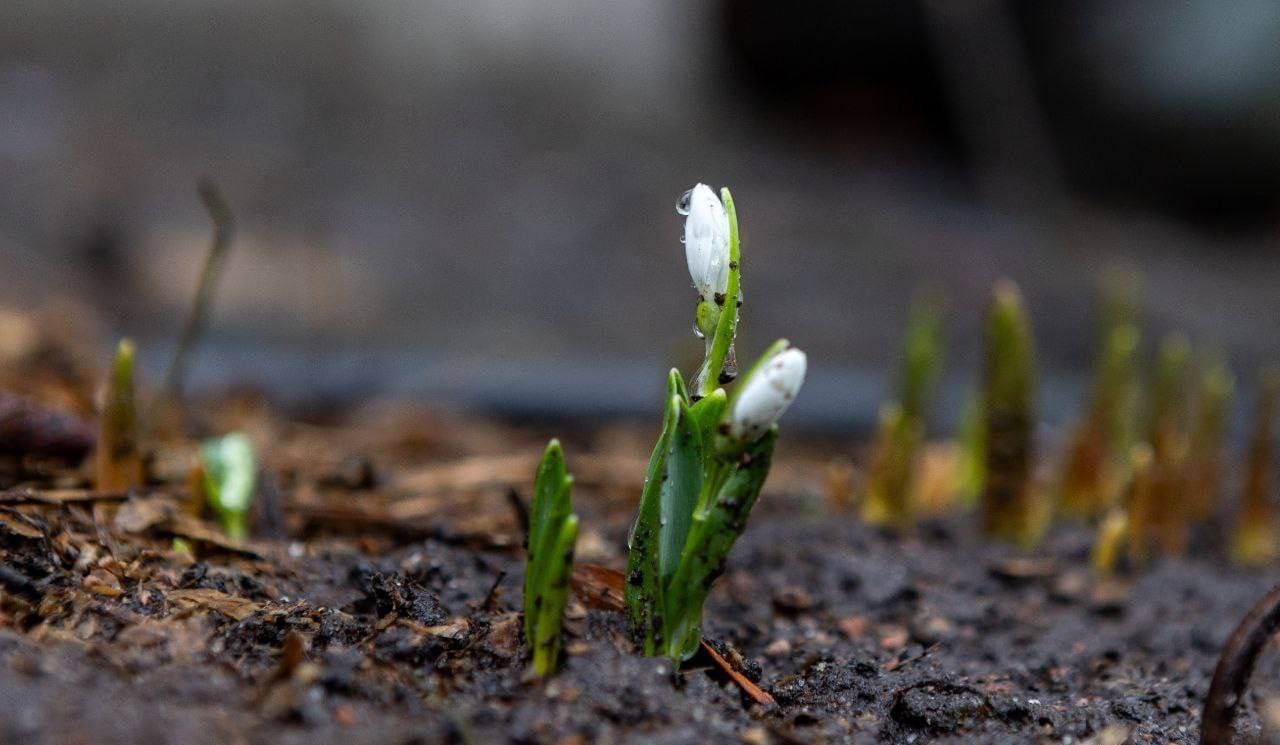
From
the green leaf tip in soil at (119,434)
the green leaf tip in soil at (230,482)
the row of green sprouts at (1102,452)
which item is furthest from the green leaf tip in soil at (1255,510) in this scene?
the green leaf tip in soil at (119,434)

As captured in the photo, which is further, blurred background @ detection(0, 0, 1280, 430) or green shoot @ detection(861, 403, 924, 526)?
blurred background @ detection(0, 0, 1280, 430)

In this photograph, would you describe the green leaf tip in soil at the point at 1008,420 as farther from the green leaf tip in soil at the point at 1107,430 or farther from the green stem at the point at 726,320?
the green stem at the point at 726,320

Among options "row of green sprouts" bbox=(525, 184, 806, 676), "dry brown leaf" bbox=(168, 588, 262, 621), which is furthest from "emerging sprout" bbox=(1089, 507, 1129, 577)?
"dry brown leaf" bbox=(168, 588, 262, 621)

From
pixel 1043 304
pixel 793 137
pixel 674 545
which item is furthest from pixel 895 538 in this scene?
pixel 793 137

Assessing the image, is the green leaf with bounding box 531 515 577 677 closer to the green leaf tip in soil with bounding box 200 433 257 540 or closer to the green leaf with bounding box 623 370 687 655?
the green leaf with bounding box 623 370 687 655

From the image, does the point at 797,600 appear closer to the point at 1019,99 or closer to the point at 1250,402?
the point at 1250,402

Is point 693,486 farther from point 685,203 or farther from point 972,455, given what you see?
point 972,455

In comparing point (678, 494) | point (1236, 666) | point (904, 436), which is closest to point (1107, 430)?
point (904, 436)
